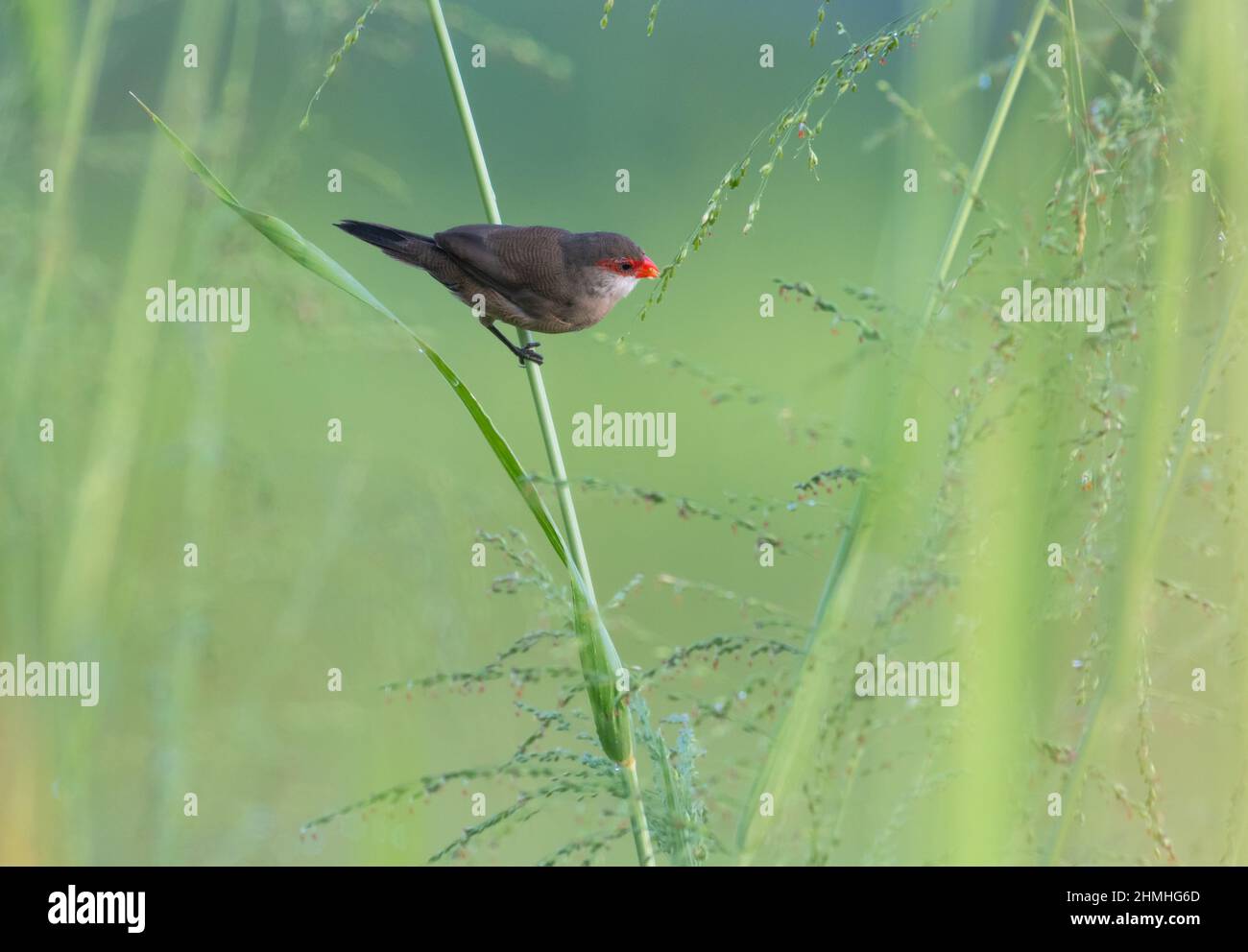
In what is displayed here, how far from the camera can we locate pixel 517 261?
1407 mm

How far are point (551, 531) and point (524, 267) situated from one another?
23.0 inches

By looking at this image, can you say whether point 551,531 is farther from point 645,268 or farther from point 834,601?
point 645,268

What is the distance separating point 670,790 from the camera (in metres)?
0.86

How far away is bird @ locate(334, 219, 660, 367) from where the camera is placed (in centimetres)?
141

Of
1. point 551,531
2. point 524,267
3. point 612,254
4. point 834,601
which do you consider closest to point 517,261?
point 524,267

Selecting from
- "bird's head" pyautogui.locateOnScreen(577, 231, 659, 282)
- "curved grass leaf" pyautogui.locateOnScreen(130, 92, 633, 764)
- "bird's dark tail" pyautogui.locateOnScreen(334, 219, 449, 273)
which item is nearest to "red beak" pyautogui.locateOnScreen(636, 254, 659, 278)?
"bird's head" pyautogui.locateOnScreen(577, 231, 659, 282)

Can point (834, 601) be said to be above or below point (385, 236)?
below

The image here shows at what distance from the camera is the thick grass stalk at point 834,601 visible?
0.83m

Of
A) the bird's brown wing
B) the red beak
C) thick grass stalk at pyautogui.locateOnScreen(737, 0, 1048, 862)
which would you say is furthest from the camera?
the red beak

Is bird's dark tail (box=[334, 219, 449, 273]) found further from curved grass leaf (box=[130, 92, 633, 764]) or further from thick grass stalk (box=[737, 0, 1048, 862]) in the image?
thick grass stalk (box=[737, 0, 1048, 862])

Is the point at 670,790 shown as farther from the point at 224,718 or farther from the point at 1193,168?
the point at 224,718

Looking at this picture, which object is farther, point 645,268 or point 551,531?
point 645,268

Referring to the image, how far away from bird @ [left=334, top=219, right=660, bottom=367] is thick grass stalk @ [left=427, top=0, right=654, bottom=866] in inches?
15.0

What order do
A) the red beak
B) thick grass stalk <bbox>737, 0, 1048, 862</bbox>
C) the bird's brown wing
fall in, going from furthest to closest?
1. the red beak
2. the bird's brown wing
3. thick grass stalk <bbox>737, 0, 1048, 862</bbox>
